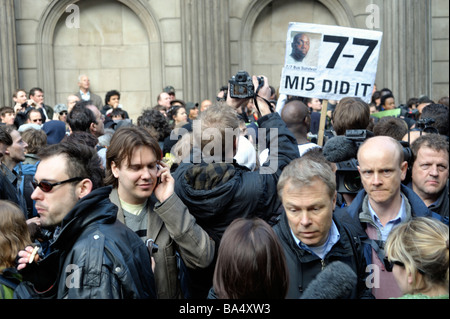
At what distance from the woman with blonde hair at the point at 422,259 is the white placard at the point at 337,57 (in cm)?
428

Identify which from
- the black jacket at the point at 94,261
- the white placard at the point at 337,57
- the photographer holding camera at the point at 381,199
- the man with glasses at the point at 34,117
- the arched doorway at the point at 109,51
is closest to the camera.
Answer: the black jacket at the point at 94,261

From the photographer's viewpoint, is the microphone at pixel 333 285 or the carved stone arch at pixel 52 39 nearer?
the microphone at pixel 333 285

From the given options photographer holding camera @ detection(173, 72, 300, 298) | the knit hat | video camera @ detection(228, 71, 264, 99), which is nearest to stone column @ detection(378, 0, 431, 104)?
the knit hat

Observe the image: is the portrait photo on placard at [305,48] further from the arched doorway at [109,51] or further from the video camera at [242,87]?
the arched doorway at [109,51]

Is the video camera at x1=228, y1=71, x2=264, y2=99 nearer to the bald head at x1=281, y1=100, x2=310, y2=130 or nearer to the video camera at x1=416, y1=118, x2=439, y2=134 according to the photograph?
the bald head at x1=281, y1=100, x2=310, y2=130

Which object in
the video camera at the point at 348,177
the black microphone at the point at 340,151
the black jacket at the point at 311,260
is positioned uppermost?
the black microphone at the point at 340,151

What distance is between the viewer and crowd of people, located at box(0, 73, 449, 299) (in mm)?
3182

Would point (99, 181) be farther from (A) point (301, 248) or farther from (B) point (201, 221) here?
(A) point (301, 248)

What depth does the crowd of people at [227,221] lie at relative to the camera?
3182 millimetres

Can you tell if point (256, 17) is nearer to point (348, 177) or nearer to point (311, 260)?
point (348, 177)

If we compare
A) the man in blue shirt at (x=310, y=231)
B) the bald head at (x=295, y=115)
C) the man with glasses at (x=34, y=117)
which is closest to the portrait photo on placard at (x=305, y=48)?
the bald head at (x=295, y=115)

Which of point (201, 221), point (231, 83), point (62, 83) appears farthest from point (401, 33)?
point (201, 221)
